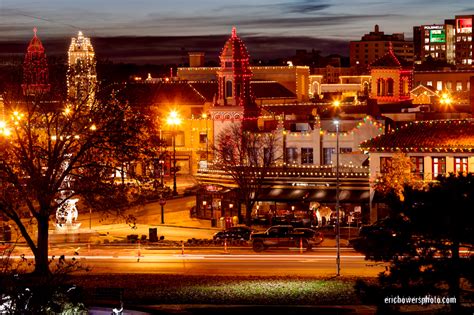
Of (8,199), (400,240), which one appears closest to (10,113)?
(8,199)

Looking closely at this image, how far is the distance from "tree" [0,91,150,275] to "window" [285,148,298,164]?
3023 cm

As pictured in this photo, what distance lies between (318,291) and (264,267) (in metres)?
8.79

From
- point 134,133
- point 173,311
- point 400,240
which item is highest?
point 134,133

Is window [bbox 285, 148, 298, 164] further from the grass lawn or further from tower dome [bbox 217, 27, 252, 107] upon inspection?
the grass lawn

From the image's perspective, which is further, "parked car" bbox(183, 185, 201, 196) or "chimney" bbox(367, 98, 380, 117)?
"chimney" bbox(367, 98, 380, 117)

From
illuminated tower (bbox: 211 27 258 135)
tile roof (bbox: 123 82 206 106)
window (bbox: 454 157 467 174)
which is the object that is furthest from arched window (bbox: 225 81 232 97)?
window (bbox: 454 157 467 174)

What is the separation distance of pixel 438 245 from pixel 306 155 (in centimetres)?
4638

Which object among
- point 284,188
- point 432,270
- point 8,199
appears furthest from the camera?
point 284,188

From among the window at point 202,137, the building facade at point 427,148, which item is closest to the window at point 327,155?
the building facade at point 427,148

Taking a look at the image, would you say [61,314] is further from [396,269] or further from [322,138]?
[322,138]

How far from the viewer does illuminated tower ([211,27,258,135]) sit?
90.9 metres

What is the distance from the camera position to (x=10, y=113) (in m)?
50.9

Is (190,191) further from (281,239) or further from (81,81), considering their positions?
(81,81)

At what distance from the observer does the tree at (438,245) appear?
34344 mm
